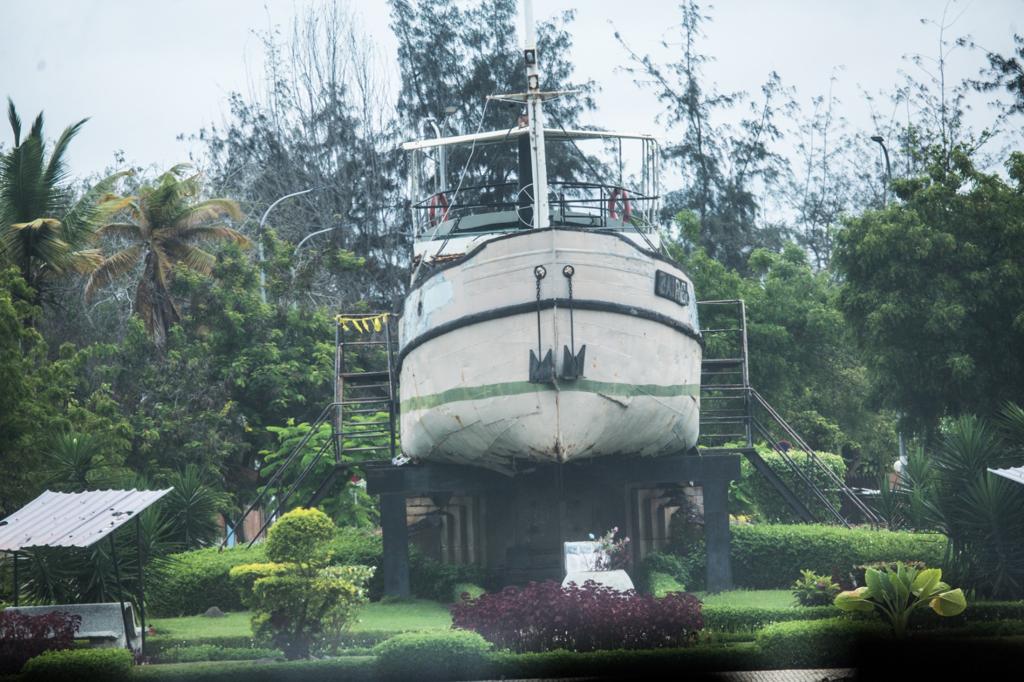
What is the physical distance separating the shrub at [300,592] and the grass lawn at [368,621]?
1122 millimetres

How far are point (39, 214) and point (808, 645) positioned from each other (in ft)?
69.1

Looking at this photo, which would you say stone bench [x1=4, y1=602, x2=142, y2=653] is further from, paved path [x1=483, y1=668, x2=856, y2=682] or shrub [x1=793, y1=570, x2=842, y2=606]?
shrub [x1=793, y1=570, x2=842, y2=606]

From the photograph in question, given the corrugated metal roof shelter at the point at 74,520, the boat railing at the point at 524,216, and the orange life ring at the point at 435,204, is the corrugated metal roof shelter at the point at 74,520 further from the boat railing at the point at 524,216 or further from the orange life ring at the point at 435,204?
the orange life ring at the point at 435,204

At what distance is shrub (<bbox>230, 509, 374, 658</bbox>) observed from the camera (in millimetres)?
14070

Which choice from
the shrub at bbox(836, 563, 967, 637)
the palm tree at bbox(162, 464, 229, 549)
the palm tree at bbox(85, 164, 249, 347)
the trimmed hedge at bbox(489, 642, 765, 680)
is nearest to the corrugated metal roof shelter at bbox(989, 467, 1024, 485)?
the shrub at bbox(836, 563, 967, 637)

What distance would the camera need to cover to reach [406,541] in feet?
63.2

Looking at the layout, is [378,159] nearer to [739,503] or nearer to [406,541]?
[739,503]

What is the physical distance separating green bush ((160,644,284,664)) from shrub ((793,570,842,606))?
5939 mm

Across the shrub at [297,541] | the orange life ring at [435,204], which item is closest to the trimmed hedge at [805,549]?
the orange life ring at [435,204]

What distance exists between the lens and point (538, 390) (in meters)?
16.6

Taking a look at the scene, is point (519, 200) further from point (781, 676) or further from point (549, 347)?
point (781, 676)

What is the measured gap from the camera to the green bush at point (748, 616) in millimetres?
14805

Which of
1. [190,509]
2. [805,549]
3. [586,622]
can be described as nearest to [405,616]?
[586,622]

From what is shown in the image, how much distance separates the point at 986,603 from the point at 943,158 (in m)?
12.8
